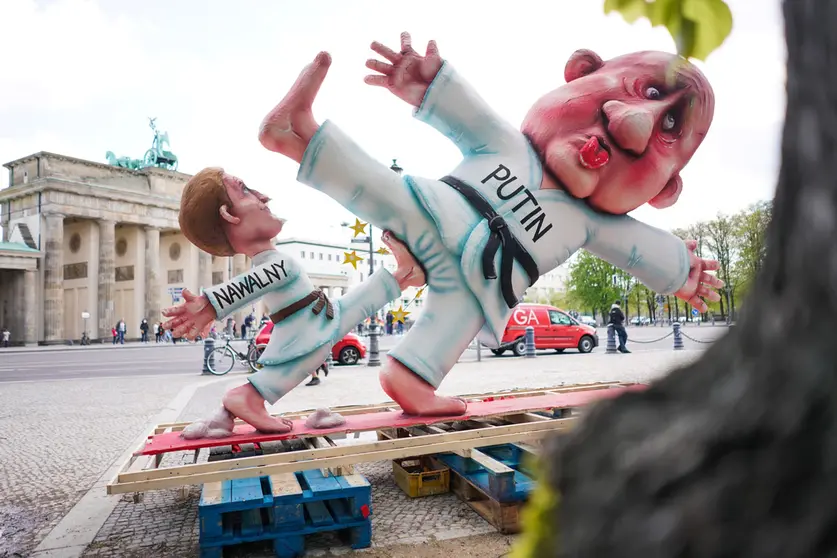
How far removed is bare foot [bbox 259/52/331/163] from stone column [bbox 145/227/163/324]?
37514 mm

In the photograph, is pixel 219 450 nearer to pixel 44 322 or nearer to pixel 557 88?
pixel 557 88

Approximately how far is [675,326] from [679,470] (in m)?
16.6

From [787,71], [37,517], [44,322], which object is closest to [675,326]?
[37,517]

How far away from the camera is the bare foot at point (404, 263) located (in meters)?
3.37

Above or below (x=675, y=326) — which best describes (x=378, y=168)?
above

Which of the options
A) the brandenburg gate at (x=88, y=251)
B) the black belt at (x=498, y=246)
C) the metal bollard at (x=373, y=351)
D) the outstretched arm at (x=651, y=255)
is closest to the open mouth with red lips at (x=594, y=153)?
the outstretched arm at (x=651, y=255)

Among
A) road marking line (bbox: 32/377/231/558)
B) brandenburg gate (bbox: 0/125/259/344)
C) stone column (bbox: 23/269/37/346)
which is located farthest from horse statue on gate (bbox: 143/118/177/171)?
road marking line (bbox: 32/377/231/558)

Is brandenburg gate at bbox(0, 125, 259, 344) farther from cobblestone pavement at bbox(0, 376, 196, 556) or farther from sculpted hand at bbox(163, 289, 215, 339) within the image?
sculpted hand at bbox(163, 289, 215, 339)

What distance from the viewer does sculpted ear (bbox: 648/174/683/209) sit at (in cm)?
365

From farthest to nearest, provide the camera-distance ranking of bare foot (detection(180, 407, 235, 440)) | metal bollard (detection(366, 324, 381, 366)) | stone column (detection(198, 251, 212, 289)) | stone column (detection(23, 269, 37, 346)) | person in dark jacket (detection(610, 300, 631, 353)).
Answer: stone column (detection(198, 251, 212, 289)) → stone column (detection(23, 269, 37, 346)) → person in dark jacket (detection(610, 300, 631, 353)) → metal bollard (detection(366, 324, 381, 366)) → bare foot (detection(180, 407, 235, 440))

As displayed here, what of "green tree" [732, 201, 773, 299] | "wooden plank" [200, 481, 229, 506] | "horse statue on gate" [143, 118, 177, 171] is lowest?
"wooden plank" [200, 481, 229, 506]

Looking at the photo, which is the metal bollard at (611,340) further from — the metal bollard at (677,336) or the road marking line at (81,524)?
the road marking line at (81,524)

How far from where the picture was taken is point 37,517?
347 centimetres

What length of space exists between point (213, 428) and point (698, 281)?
10.0ft
